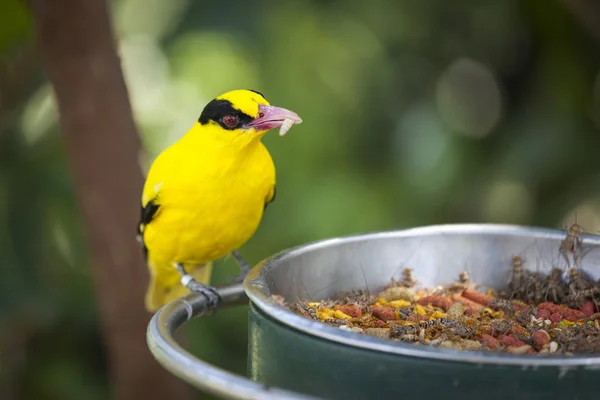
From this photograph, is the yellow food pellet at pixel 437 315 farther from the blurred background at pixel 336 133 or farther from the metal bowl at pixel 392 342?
the blurred background at pixel 336 133

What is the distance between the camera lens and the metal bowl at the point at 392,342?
1.30 meters

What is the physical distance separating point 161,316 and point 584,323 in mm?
964

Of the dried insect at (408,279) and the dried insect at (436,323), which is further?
the dried insect at (408,279)

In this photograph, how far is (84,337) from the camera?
5.12m

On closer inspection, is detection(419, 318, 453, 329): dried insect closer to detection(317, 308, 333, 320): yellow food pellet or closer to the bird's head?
detection(317, 308, 333, 320): yellow food pellet

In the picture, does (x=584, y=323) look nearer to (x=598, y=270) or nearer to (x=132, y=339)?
(x=598, y=270)

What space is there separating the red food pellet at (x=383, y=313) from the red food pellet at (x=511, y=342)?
300mm

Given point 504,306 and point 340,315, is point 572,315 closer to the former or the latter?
point 504,306

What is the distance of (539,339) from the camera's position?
5.25 ft

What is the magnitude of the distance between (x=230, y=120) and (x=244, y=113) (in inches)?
2.4

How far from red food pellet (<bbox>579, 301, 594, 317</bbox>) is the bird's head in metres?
1.03

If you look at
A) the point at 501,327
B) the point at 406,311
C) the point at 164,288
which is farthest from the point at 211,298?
the point at 164,288

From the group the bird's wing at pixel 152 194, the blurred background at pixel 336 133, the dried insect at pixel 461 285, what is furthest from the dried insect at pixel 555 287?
the blurred background at pixel 336 133

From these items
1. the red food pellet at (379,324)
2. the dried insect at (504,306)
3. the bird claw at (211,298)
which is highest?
Answer: the red food pellet at (379,324)
